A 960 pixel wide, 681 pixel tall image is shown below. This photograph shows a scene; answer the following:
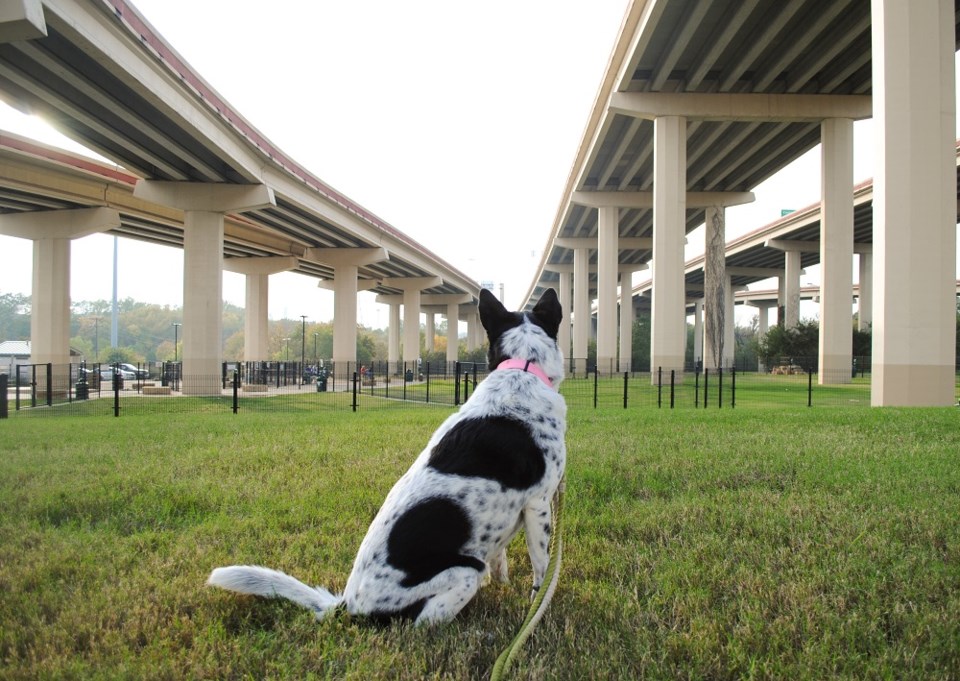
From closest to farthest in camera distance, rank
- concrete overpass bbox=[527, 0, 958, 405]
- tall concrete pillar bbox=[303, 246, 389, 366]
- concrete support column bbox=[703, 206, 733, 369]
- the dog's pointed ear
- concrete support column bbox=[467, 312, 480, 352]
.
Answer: the dog's pointed ear, concrete overpass bbox=[527, 0, 958, 405], concrete support column bbox=[703, 206, 733, 369], tall concrete pillar bbox=[303, 246, 389, 366], concrete support column bbox=[467, 312, 480, 352]

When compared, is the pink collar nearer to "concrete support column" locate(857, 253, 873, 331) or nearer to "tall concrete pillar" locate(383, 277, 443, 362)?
"tall concrete pillar" locate(383, 277, 443, 362)

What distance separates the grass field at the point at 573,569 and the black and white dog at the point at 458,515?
17 centimetres

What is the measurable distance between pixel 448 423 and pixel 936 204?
1837 cm

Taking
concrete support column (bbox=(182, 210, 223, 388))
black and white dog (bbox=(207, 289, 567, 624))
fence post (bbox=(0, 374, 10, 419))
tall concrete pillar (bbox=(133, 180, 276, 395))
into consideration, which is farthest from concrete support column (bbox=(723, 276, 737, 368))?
black and white dog (bbox=(207, 289, 567, 624))

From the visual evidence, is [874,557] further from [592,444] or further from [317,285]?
[317,285]

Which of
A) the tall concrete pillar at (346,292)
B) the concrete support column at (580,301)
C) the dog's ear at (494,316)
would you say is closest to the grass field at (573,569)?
the dog's ear at (494,316)

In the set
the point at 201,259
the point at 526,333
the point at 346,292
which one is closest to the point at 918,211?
the point at 526,333

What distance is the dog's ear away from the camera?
350 centimetres

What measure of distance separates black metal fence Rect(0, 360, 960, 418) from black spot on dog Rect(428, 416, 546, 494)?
11918 millimetres

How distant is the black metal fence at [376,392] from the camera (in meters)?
18.8

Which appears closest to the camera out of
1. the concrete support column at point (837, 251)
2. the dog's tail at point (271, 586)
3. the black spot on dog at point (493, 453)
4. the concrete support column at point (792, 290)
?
the black spot on dog at point (493, 453)

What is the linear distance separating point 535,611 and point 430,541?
618mm

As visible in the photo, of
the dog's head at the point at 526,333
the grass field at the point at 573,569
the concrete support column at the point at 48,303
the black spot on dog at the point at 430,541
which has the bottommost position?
the grass field at the point at 573,569

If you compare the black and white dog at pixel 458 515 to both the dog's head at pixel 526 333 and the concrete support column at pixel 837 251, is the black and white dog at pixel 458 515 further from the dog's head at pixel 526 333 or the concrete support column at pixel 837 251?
the concrete support column at pixel 837 251
